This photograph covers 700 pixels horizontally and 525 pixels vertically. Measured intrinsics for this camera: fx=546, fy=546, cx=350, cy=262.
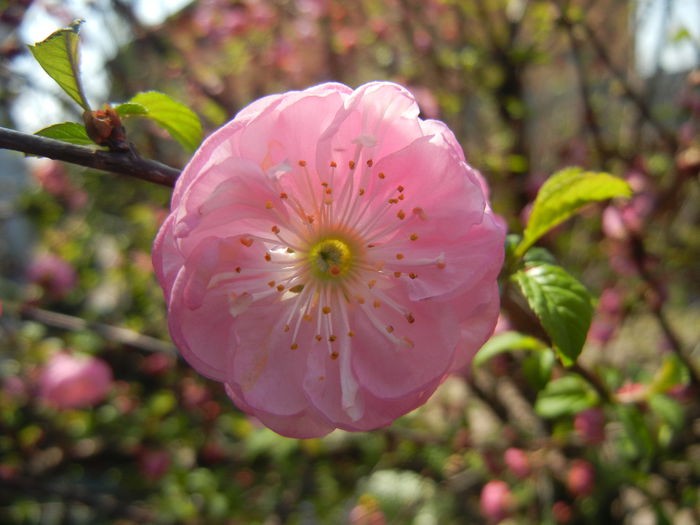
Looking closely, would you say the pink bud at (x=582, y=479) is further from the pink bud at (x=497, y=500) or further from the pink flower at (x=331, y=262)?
the pink flower at (x=331, y=262)

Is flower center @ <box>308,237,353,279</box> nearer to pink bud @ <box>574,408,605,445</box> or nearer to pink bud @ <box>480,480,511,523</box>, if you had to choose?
pink bud @ <box>574,408,605,445</box>

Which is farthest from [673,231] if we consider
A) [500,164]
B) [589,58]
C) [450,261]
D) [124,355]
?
[124,355]

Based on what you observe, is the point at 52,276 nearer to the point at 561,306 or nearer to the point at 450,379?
the point at 450,379

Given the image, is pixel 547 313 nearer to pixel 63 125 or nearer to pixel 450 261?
pixel 450 261

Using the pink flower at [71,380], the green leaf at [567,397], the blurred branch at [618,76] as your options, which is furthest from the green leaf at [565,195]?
the pink flower at [71,380]

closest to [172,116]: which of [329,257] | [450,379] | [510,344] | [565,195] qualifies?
[329,257]

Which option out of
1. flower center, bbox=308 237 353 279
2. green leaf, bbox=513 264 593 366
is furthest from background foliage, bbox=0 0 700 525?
flower center, bbox=308 237 353 279
